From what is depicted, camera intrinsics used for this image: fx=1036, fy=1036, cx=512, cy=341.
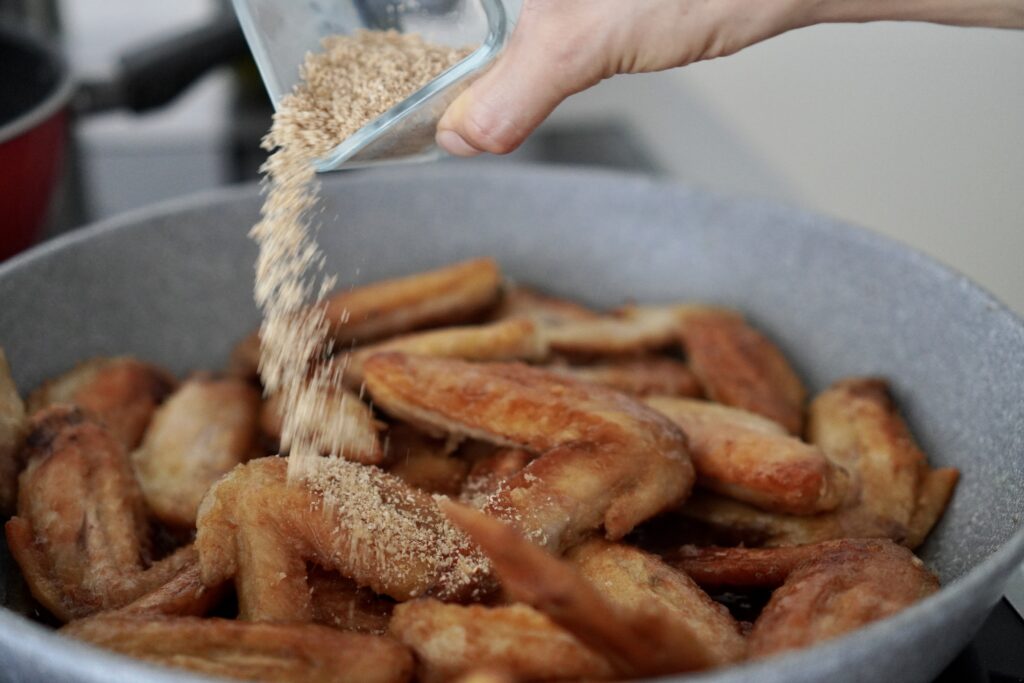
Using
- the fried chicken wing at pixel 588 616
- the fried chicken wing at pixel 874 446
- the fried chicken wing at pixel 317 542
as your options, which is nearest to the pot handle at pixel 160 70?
the fried chicken wing at pixel 317 542

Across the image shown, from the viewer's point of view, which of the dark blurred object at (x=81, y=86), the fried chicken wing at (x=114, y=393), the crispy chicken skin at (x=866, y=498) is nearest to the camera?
the crispy chicken skin at (x=866, y=498)

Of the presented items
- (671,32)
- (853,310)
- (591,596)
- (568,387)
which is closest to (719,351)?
(853,310)

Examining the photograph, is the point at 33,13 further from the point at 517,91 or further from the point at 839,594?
the point at 839,594

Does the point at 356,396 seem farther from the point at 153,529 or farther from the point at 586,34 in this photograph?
the point at 586,34

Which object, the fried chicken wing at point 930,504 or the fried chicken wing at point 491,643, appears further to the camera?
the fried chicken wing at point 930,504

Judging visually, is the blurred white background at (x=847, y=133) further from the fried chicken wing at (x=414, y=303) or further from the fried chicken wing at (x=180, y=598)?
the fried chicken wing at (x=180, y=598)

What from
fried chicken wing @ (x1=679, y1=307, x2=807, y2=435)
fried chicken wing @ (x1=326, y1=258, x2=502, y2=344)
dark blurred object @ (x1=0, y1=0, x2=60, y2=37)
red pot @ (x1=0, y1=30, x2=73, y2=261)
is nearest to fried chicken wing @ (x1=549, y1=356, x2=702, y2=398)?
fried chicken wing @ (x1=679, y1=307, x2=807, y2=435)

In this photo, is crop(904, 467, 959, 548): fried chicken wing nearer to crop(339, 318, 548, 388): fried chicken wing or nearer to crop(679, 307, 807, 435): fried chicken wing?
crop(679, 307, 807, 435): fried chicken wing

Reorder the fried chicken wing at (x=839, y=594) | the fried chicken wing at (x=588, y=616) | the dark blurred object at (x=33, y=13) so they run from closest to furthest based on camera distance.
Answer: the fried chicken wing at (x=588, y=616)
the fried chicken wing at (x=839, y=594)
the dark blurred object at (x=33, y=13)
